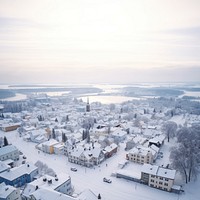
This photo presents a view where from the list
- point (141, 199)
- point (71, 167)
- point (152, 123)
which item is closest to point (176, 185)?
point (141, 199)

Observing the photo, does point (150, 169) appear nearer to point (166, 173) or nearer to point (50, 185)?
point (166, 173)

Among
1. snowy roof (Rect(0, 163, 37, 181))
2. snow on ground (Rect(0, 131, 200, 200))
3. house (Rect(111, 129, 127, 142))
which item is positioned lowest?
snow on ground (Rect(0, 131, 200, 200))

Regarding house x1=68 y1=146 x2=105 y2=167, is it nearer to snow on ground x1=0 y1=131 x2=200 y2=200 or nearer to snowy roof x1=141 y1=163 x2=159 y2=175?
snow on ground x1=0 y1=131 x2=200 y2=200

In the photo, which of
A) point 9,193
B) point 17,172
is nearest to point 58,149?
point 17,172

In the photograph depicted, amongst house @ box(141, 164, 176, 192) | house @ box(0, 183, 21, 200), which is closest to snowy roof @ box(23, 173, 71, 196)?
house @ box(0, 183, 21, 200)

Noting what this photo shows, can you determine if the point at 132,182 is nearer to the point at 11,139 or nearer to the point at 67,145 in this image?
the point at 67,145

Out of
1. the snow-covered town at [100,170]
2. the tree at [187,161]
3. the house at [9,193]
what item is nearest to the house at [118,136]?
the snow-covered town at [100,170]

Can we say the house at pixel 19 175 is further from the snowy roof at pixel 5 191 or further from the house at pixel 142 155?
the house at pixel 142 155
